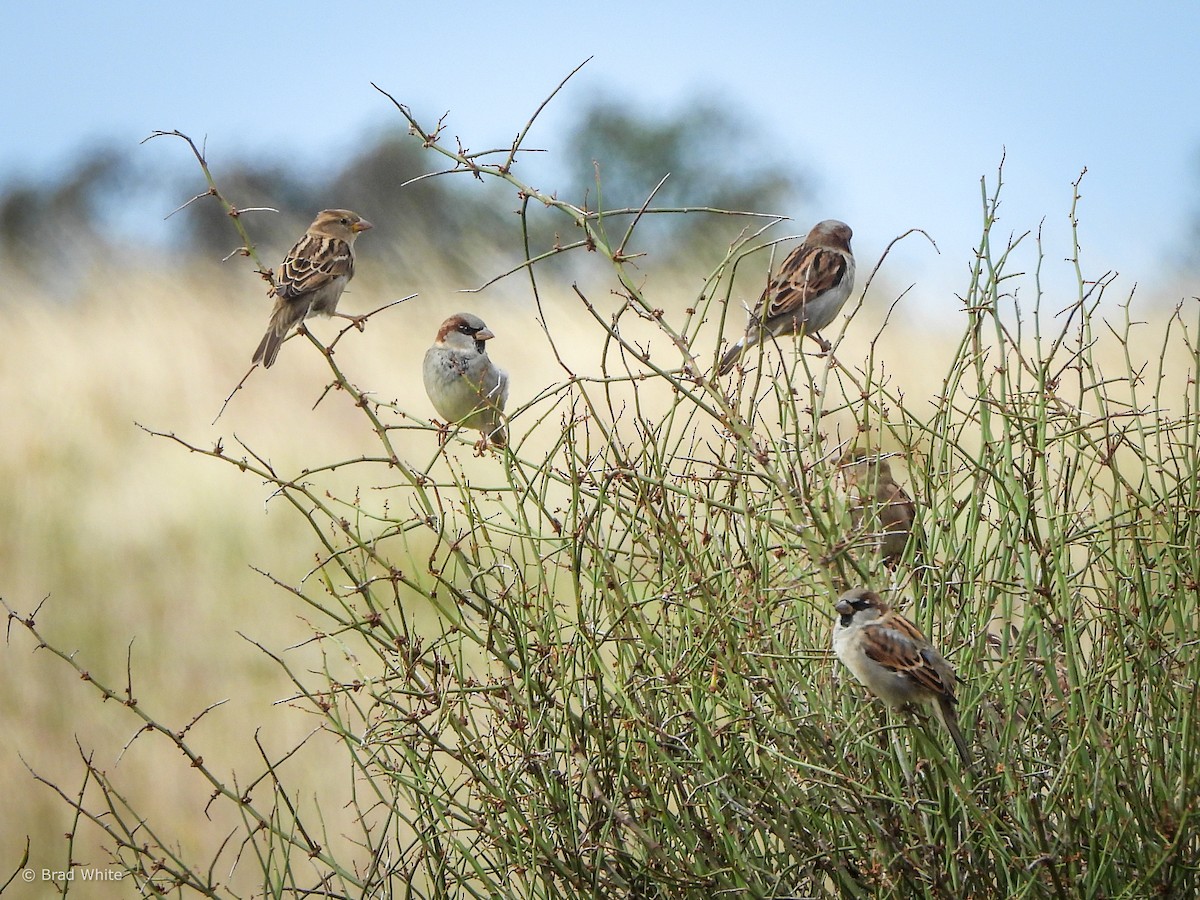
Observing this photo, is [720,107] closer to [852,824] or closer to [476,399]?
[476,399]

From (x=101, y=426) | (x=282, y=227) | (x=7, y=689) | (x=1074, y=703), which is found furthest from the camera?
(x=282, y=227)

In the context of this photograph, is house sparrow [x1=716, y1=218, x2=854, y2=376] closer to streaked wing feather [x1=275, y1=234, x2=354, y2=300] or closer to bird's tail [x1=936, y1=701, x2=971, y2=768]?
streaked wing feather [x1=275, y1=234, x2=354, y2=300]

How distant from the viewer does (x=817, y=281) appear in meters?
3.88

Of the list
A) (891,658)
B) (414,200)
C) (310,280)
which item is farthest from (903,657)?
(414,200)

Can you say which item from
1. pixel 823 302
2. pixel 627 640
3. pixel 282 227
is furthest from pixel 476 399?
pixel 282 227

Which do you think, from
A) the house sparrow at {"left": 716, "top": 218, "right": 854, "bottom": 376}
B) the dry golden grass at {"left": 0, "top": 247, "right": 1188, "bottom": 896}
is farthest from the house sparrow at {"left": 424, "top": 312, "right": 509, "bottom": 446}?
the house sparrow at {"left": 716, "top": 218, "right": 854, "bottom": 376}

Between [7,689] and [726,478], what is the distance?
3.60 meters

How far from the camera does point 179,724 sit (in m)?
4.87

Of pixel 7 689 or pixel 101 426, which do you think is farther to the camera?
pixel 101 426

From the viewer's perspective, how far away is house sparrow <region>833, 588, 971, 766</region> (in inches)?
77.5

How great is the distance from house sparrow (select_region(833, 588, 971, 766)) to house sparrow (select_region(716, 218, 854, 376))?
181 centimetres

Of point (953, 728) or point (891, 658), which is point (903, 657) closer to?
point (891, 658)

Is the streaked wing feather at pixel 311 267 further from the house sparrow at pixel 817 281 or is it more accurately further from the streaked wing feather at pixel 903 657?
the streaked wing feather at pixel 903 657

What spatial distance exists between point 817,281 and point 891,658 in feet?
6.82
